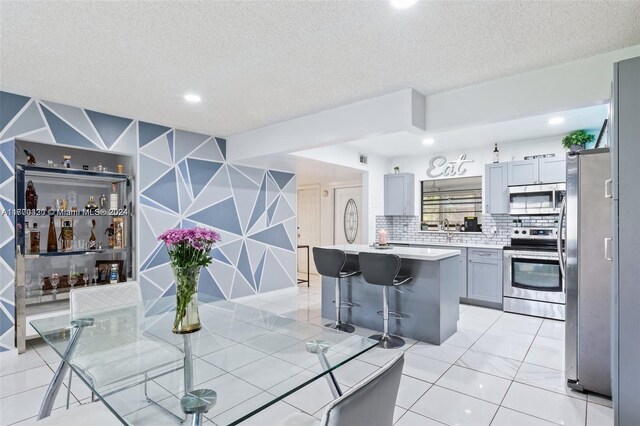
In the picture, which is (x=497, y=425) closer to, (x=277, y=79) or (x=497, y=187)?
(x=277, y=79)

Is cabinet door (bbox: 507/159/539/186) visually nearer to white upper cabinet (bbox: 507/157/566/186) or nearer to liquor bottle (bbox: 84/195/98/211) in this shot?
white upper cabinet (bbox: 507/157/566/186)

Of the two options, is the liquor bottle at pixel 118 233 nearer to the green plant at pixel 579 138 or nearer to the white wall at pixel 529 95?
the white wall at pixel 529 95

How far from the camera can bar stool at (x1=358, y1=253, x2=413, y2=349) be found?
3.30m

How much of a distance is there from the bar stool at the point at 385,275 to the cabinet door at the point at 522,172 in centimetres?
271

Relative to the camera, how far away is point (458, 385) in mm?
2631

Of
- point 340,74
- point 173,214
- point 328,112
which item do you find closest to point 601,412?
point 340,74

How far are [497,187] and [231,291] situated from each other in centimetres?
437

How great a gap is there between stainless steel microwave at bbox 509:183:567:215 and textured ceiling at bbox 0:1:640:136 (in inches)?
106

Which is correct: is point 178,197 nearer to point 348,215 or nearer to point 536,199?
point 348,215

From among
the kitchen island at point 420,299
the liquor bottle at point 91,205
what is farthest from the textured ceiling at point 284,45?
the kitchen island at point 420,299

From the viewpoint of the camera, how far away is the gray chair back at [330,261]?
12.1 feet

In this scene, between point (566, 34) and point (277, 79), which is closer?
point (566, 34)

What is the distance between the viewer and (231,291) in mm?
5090

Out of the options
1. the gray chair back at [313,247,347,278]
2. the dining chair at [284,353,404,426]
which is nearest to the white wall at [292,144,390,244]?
the gray chair back at [313,247,347,278]
